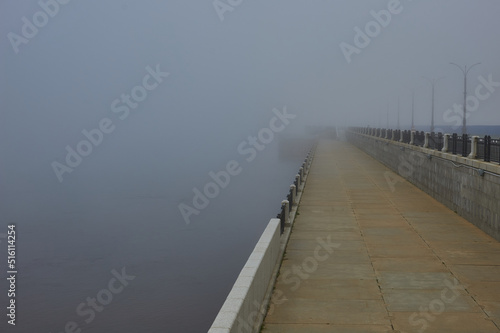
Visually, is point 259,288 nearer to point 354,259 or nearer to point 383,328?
point 383,328

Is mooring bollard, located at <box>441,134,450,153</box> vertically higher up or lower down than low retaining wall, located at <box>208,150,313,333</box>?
higher up

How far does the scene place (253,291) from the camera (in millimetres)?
8359

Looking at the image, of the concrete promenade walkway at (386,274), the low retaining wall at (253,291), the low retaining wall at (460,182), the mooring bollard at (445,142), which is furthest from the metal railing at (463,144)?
the low retaining wall at (253,291)

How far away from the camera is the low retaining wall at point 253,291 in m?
6.64

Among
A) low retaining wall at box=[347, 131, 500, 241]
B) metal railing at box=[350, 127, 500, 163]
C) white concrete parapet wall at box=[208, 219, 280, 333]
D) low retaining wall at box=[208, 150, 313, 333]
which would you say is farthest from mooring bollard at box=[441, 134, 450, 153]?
white concrete parapet wall at box=[208, 219, 280, 333]

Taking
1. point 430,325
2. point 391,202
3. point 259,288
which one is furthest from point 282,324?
point 391,202

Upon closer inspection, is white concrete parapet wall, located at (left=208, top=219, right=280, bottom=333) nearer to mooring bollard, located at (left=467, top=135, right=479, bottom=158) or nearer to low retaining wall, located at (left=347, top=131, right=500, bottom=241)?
low retaining wall, located at (left=347, top=131, right=500, bottom=241)

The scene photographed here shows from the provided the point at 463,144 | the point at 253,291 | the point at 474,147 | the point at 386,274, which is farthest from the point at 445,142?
the point at 253,291

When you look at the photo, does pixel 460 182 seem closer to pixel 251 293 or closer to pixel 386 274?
pixel 386 274

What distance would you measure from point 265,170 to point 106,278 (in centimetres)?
8257

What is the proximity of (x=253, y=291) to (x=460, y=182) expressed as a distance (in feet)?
42.2

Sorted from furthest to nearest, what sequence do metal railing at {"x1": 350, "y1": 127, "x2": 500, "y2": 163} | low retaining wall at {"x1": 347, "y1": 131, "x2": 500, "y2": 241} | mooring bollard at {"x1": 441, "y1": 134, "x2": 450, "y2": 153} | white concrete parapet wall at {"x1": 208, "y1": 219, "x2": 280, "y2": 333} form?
mooring bollard at {"x1": 441, "y1": 134, "x2": 450, "y2": 153}, metal railing at {"x1": 350, "y1": 127, "x2": 500, "y2": 163}, low retaining wall at {"x1": 347, "y1": 131, "x2": 500, "y2": 241}, white concrete parapet wall at {"x1": 208, "y1": 219, "x2": 280, "y2": 333}

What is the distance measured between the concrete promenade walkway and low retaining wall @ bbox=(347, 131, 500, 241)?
0.46 metres

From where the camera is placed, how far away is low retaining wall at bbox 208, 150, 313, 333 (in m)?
6.64
